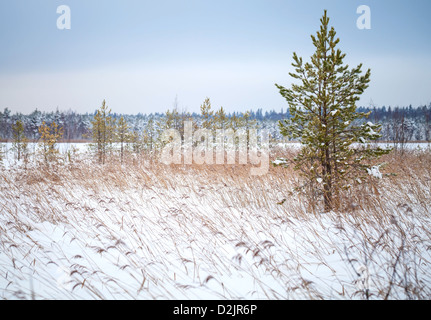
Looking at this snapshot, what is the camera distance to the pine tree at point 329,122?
3.81 m

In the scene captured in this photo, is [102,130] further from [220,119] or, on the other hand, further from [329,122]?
[329,122]

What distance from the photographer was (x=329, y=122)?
3.96m

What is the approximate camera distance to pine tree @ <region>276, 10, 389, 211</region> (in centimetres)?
381

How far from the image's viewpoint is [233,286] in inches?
80.4

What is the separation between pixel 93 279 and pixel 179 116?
663 inches

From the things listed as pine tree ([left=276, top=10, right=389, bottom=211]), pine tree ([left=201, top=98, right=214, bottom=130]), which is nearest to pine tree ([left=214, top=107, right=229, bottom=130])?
pine tree ([left=201, top=98, right=214, bottom=130])

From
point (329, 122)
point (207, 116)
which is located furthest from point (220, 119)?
point (329, 122)

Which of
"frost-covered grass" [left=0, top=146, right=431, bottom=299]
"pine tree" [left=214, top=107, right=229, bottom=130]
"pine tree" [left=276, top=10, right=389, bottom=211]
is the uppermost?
"pine tree" [left=214, top=107, right=229, bottom=130]
